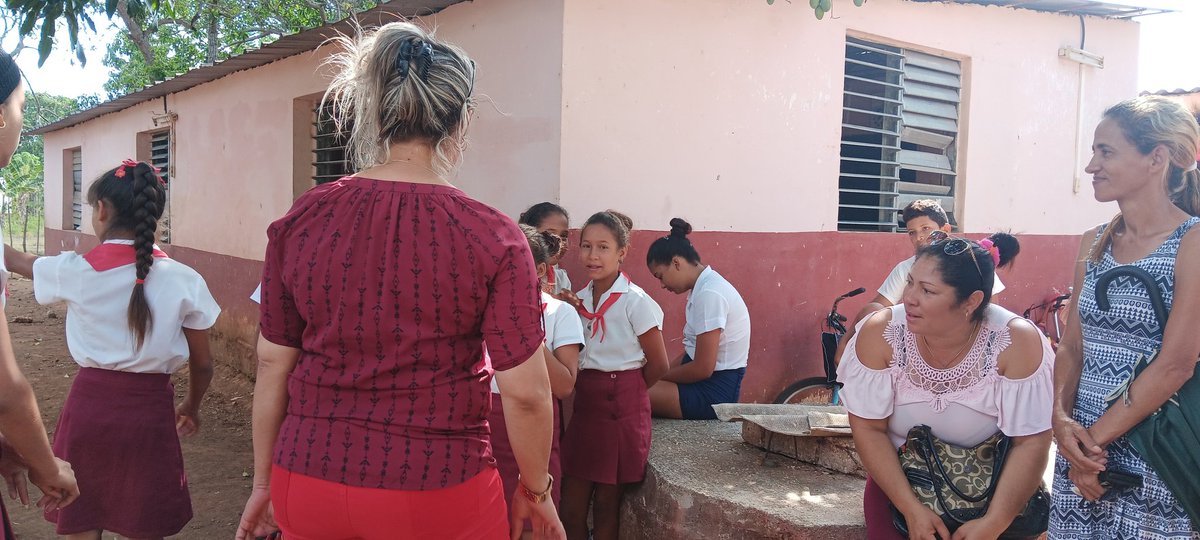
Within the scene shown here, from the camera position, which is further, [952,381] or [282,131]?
[282,131]

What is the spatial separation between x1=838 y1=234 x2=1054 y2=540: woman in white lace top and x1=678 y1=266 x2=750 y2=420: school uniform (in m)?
1.44

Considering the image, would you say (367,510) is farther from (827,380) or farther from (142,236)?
(827,380)

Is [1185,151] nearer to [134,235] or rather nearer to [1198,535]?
[1198,535]

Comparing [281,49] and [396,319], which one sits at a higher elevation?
[281,49]

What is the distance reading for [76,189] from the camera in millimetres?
13805

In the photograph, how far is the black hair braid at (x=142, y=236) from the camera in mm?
2895

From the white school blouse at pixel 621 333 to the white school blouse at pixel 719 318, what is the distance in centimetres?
50

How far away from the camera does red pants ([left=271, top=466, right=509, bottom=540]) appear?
5.42 feet

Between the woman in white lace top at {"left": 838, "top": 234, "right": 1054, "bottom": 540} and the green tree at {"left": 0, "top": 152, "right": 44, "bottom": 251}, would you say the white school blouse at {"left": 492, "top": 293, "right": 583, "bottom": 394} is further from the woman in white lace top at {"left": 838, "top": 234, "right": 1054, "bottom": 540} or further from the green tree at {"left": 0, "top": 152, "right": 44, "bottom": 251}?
the green tree at {"left": 0, "top": 152, "right": 44, "bottom": 251}

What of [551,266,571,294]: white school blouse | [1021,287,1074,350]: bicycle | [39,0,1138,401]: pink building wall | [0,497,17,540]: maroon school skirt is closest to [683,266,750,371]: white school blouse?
[39,0,1138,401]: pink building wall

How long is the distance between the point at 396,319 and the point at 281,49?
17.3 feet

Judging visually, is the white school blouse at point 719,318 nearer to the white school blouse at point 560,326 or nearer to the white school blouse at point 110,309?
the white school blouse at point 560,326

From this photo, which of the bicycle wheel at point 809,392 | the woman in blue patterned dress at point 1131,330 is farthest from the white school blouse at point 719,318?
the woman in blue patterned dress at point 1131,330

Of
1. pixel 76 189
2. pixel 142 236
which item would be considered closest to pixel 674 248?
pixel 142 236
